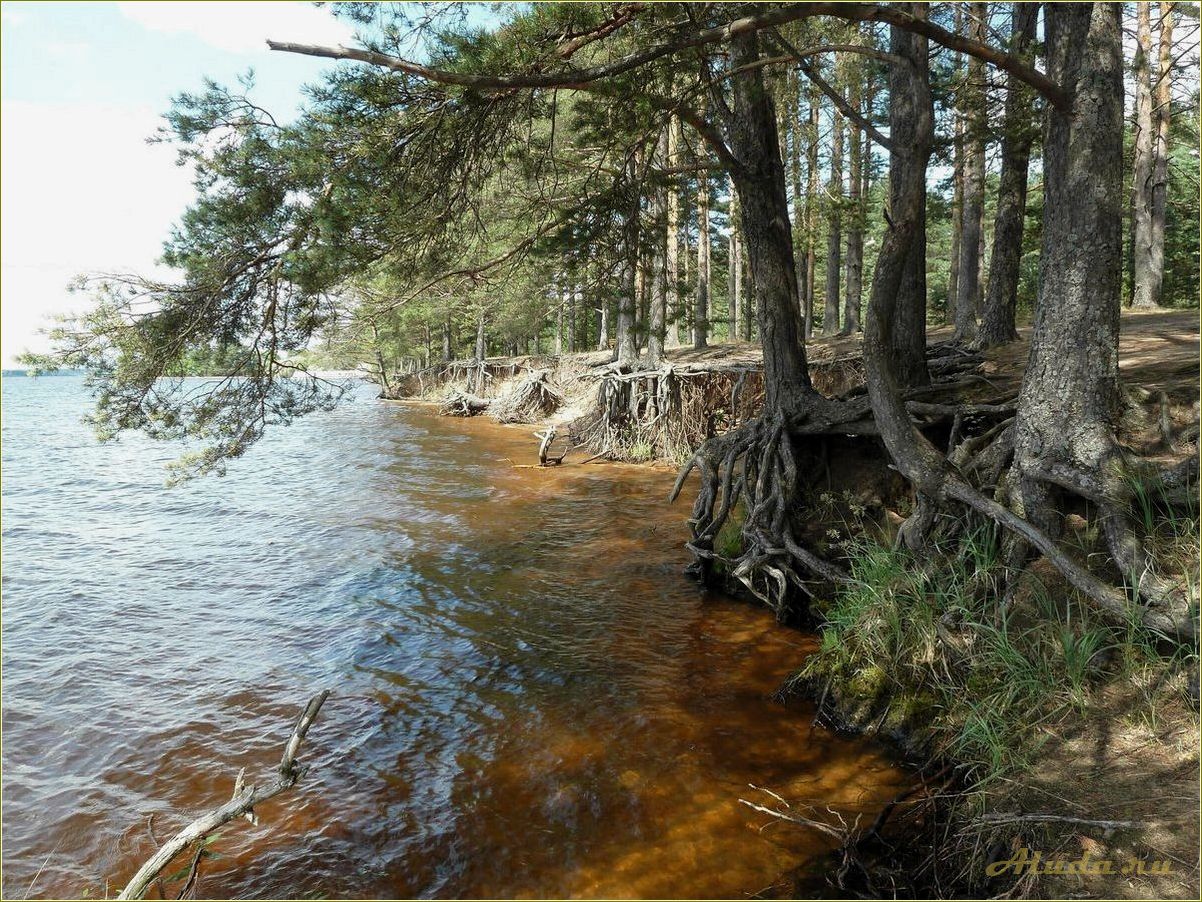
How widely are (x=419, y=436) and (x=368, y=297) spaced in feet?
48.8

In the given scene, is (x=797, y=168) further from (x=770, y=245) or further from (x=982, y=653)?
(x=982, y=653)

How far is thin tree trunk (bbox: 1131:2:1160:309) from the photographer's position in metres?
13.6

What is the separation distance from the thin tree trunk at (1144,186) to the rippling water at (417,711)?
1148 cm

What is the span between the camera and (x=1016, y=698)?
12.5ft

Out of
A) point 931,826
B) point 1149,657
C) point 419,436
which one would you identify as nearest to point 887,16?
point 1149,657

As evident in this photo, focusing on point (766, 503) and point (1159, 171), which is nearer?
point (766, 503)

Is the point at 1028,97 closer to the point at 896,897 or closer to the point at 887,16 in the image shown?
the point at 887,16

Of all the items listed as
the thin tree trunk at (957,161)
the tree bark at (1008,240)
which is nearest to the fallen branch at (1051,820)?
the thin tree trunk at (957,161)

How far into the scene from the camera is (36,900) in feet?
11.6

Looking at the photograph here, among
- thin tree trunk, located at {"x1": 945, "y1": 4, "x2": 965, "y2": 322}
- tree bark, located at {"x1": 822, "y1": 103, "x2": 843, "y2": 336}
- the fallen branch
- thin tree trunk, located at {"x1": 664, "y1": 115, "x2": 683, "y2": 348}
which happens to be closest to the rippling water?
the fallen branch

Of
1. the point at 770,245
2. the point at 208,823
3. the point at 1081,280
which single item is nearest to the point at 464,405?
the point at 770,245

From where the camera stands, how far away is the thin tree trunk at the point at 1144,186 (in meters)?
13.6

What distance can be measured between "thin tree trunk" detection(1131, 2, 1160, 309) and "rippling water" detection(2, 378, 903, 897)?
1148 cm

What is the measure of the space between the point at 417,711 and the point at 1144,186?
1754cm
